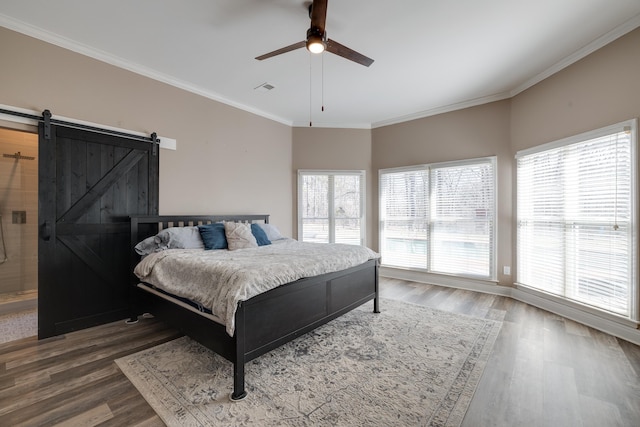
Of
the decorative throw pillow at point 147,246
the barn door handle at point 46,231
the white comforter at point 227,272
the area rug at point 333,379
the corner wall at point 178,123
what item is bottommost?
the area rug at point 333,379

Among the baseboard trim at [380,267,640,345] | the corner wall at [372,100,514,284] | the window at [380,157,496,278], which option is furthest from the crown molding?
the baseboard trim at [380,267,640,345]

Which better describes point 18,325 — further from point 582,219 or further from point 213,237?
point 582,219

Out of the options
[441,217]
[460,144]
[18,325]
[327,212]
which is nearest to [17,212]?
[18,325]

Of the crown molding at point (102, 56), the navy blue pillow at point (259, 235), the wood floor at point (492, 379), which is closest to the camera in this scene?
the wood floor at point (492, 379)

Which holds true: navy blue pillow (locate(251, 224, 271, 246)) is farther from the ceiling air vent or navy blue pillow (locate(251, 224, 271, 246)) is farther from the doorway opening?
the doorway opening

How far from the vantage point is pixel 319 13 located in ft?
6.91

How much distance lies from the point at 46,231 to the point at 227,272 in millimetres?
2123

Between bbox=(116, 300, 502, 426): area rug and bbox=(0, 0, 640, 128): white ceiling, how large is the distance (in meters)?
3.00

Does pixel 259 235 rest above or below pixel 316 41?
below

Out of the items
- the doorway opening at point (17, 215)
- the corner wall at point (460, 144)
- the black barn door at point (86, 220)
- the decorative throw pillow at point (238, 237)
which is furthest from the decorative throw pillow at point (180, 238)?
the corner wall at point (460, 144)

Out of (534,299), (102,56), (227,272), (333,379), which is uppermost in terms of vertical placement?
(102,56)

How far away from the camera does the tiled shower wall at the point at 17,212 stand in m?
3.79

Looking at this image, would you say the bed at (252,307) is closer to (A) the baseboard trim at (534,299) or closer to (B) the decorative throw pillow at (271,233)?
(B) the decorative throw pillow at (271,233)

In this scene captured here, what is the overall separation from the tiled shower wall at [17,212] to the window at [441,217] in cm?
551
